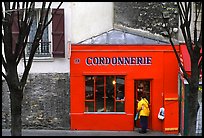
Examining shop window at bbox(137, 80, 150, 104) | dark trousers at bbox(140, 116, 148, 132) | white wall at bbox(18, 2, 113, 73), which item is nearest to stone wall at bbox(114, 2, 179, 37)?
white wall at bbox(18, 2, 113, 73)

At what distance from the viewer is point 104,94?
1612 centimetres

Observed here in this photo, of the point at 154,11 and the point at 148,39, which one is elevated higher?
the point at 154,11

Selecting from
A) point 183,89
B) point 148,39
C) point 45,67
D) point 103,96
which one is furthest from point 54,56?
point 183,89

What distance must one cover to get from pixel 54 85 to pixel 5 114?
2.11 meters

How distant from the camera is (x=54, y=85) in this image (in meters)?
16.1

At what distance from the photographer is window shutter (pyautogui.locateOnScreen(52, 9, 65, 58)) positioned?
51.3 ft

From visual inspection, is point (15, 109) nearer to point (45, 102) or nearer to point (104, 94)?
point (45, 102)

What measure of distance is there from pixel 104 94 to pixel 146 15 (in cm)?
323

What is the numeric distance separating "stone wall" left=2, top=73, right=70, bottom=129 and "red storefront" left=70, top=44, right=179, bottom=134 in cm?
29

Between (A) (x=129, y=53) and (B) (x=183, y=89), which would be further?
(A) (x=129, y=53)

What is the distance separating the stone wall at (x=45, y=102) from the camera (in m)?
16.1

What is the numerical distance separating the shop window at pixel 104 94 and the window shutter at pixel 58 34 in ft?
4.49

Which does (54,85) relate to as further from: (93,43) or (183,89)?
(183,89)

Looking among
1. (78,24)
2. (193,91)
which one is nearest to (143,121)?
(78,24)
